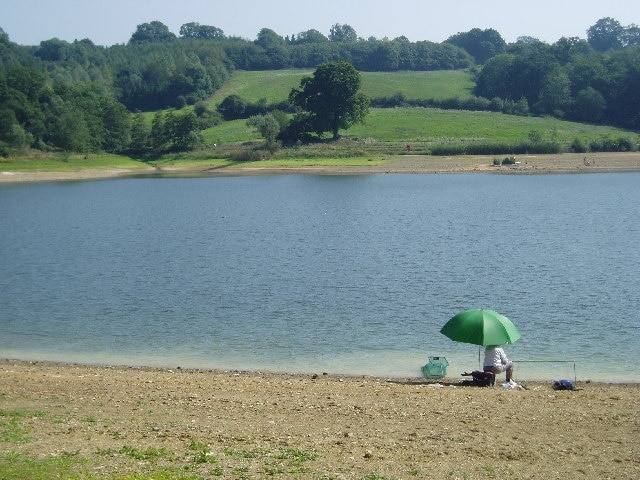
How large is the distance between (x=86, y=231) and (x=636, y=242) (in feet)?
117

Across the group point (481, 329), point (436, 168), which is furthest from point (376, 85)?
point (481, 329)

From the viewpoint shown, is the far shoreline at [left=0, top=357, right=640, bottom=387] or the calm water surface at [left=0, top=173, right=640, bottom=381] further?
the calm water surface at [left=0, top=173, right=640, bottom=381]

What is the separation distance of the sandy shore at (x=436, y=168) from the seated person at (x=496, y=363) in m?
83.7

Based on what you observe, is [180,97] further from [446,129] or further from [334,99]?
[446,129]

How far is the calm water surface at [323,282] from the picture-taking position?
90.0ft

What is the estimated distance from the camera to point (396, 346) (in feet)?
90.6

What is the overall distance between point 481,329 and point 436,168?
8688 centimetres

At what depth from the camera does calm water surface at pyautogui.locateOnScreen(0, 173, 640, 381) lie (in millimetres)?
27422

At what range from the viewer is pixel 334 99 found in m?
124

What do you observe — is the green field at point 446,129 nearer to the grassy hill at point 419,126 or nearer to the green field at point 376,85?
the grassy hill at point 419,126

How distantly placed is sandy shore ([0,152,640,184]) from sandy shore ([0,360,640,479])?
8486 cm

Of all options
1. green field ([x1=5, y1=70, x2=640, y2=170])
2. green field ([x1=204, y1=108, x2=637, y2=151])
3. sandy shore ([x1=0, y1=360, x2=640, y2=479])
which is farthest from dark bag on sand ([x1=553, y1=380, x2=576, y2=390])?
green field ([x1=204, y1=108, x2=637, y2=151])

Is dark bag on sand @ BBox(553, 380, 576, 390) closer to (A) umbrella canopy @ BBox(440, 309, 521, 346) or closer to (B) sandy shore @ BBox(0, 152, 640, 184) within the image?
(A) umbrella canopy @ BBox(440, 309, 521, 346)

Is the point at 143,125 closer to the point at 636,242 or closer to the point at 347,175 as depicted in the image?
the point at 347,175
